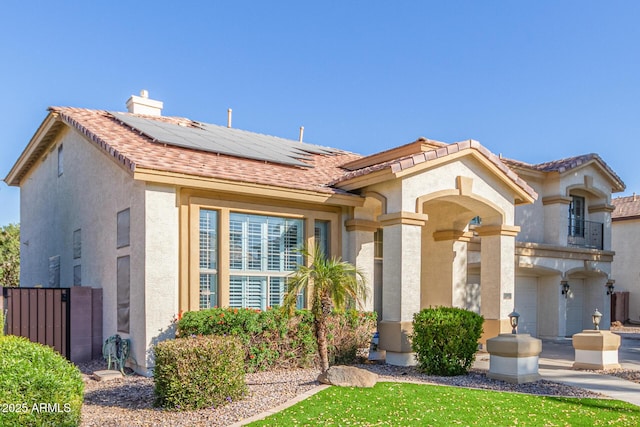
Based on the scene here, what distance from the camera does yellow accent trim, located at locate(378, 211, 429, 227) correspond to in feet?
38.5

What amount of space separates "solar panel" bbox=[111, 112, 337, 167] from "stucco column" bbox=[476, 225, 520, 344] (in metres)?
4.88

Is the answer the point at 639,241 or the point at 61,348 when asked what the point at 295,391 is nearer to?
the point at 61,348

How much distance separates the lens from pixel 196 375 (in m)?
7.84

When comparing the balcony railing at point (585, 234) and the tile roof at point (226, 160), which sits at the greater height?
the tile roof at point (226, 160)

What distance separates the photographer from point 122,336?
1109 centimetres

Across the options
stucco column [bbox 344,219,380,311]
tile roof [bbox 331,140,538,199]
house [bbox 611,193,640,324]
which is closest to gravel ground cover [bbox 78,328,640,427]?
stucco column [bbox 344,219,380,311]

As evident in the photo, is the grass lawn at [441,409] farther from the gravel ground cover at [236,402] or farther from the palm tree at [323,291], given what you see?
the palm tree at [323,291]

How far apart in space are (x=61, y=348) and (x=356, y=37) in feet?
41.0

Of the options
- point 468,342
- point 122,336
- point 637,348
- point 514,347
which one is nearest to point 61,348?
point 122,336

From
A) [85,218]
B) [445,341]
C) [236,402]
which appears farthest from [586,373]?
[85,218]

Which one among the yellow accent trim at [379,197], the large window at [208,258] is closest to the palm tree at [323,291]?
the large window at [208,258]

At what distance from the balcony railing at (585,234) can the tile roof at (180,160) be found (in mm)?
12129

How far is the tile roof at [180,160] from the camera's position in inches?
416

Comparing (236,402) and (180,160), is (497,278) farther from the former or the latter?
(180,160)
